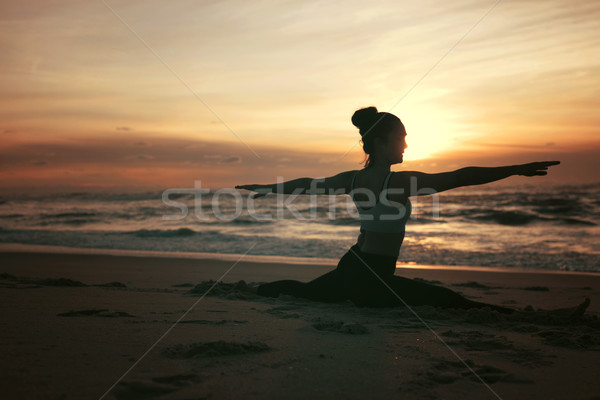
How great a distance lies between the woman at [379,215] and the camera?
3896 millimetres

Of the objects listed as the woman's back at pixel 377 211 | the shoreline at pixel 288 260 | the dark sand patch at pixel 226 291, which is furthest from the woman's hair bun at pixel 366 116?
the shoreline at pixel 288 260

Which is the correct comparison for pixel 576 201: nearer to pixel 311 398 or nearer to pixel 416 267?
pixel 416 267

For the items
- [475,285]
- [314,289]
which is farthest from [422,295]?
[475,285]

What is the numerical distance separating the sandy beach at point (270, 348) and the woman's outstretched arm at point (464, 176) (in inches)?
40.7

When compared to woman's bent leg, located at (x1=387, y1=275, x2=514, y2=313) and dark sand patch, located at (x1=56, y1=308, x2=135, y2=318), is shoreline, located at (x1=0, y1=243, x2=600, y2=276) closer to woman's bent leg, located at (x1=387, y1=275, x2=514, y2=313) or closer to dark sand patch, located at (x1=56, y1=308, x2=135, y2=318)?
woman's bent leg, located at (x1=387, y1=275, x2=514, y2=313)

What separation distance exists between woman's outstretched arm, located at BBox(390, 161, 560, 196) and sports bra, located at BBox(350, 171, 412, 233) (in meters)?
0.21

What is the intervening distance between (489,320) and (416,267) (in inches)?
213

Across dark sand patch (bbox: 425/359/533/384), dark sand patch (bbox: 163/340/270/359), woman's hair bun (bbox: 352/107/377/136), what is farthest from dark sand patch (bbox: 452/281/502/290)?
dark sand patch (bbox: 163/340/270/359)

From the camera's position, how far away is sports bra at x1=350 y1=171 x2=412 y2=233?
12.7ft

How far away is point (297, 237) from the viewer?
14.8 meters

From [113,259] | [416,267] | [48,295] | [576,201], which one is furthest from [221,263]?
[576,201]

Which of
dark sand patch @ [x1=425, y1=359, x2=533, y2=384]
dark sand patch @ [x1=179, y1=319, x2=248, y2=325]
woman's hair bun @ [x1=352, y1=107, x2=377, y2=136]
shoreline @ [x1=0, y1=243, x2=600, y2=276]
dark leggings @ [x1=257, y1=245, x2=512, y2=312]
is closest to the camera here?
dark sand patch @ [x1=425, y1=359, x2=533, y2=384]

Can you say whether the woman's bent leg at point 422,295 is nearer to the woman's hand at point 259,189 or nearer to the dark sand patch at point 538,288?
the woman's hand at point 259,189

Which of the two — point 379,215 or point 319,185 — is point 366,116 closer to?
point 319,185
